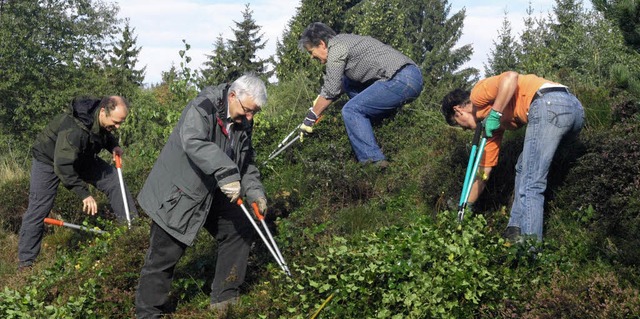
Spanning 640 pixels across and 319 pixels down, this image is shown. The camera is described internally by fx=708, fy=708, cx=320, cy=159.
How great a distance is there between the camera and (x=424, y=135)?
9109 millimetres

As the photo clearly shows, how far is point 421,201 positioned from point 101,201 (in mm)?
4439

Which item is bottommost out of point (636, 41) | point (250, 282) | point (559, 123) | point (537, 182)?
Answer: point (250, 282)

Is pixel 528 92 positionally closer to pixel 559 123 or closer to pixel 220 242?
pixel 559 123

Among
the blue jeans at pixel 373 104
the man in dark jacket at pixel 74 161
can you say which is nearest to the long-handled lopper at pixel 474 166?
the blue jeans at pixel 373 104

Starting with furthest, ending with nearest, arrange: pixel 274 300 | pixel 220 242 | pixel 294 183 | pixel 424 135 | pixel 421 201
Answer: pixel 424 135, pixel 294 183, pixel 421 201, pixel 220 242, pixel 274 300

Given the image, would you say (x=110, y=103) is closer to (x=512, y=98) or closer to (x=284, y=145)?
(x=284, y=145)

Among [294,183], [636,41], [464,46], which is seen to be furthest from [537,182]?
[464,46]

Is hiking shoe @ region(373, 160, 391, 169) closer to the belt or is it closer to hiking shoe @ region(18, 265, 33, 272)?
the belt

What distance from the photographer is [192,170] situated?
5.42 m

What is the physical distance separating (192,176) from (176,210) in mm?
284

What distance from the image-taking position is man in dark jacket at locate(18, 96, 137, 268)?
7.20 m

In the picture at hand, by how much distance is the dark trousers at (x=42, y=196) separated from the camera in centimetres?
765

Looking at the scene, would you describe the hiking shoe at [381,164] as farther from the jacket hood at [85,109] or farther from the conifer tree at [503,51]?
the conifer tree at [503,51]

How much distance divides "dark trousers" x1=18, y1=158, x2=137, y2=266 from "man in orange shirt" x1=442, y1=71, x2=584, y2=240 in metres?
4.04
